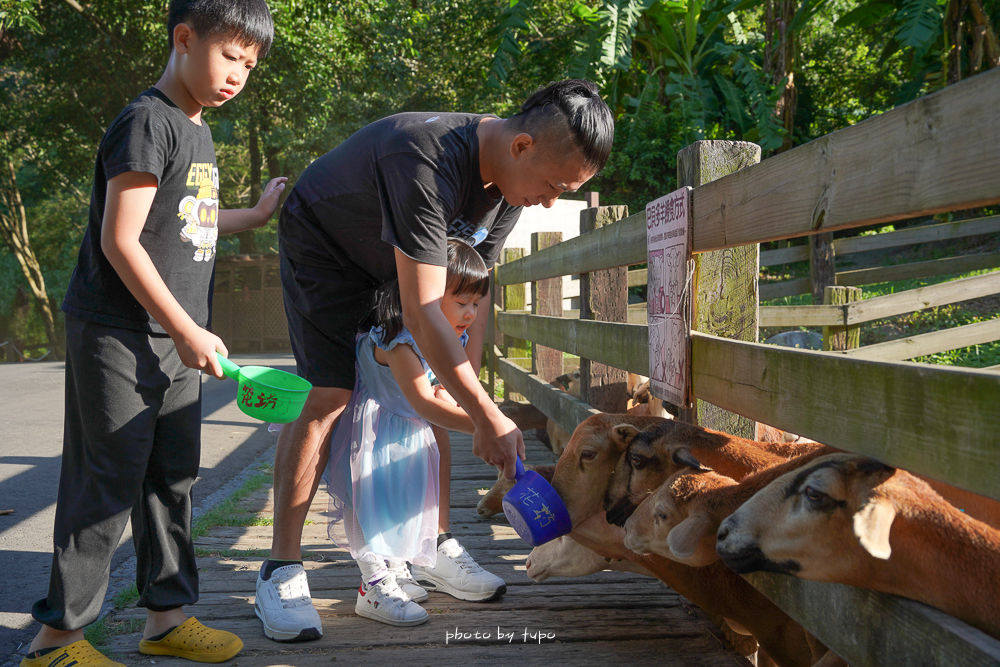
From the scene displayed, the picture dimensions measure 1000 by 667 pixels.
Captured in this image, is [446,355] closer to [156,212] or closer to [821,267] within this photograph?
[156,212]

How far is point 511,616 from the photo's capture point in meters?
2.77

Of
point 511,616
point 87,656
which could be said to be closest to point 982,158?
point 511,616

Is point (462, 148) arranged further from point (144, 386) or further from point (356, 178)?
point (144, 386)

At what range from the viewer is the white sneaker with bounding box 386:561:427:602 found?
2.92 metres

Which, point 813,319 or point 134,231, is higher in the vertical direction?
point 134,231

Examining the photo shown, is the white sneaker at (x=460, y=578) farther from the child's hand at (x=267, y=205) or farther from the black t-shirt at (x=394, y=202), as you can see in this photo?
the child's hand at (x=267, y=205)

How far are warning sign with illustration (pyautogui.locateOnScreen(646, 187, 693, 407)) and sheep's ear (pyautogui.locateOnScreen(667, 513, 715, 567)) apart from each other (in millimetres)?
654

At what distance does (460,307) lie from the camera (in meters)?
2.91

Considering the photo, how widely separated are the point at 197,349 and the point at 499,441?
900mm

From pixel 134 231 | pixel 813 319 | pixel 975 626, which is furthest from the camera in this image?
pixel 813 319

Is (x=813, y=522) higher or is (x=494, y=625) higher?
(x=813, y=522)

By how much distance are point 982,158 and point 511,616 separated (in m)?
2.16

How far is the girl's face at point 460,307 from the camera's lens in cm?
287

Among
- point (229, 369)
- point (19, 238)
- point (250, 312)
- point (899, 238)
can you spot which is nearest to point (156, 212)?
point (229, 369)
